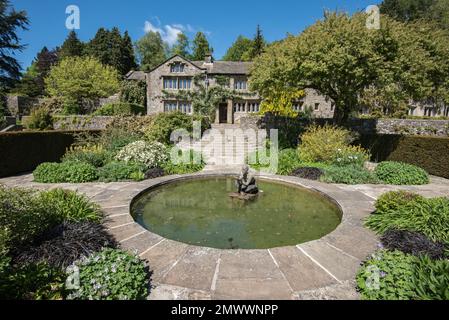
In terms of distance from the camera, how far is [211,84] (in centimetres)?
3247

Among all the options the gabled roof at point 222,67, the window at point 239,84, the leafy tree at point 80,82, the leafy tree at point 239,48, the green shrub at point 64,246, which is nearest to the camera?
the green shrub at point 64,246

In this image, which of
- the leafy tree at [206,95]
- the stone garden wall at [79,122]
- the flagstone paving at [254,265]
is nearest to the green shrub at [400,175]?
the flagstone paving at [254,265]

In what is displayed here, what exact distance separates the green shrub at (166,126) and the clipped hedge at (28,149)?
5143mm

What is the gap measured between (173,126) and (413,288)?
17.5 metres

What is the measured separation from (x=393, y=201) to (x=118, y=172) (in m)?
9.06

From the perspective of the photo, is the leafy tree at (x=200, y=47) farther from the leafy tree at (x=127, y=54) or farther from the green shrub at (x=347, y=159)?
the green shrub at (x=347, y=159)

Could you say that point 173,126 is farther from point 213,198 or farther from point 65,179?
point 213,198

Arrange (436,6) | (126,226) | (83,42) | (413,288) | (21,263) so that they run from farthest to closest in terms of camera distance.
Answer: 1. (83,42)
2. (436,6)
3. (126,226)
4. (21,263)
5. (413,288)

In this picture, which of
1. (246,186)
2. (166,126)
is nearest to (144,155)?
(246,186)

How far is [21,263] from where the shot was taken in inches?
148

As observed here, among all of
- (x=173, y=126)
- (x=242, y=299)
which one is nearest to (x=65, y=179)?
(x=242, y=299)

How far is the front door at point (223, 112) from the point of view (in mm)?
32969

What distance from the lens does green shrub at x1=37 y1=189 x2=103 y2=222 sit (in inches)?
205

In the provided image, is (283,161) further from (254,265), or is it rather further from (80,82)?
(80,82)
